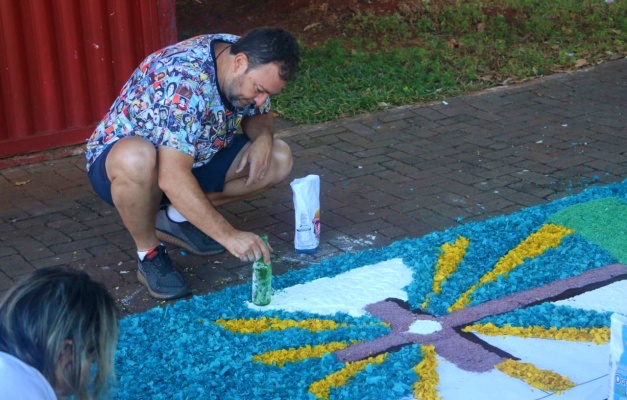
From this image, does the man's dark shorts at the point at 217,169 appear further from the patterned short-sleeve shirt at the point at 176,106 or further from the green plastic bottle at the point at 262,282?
the green plastic bottle at the point at 262,282

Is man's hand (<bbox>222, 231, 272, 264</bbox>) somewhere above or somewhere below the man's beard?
below

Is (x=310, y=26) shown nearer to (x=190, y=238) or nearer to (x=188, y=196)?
(x=190, y=238)

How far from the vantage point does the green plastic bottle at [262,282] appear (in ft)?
12.6

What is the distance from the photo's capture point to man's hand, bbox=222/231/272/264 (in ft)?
12.0

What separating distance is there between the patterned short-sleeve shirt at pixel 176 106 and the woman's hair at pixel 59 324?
5.76 feet

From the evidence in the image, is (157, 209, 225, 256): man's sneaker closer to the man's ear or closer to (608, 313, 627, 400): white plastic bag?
the man's ear

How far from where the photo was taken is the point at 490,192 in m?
5.22

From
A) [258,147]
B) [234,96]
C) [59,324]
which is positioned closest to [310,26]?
[258,147]

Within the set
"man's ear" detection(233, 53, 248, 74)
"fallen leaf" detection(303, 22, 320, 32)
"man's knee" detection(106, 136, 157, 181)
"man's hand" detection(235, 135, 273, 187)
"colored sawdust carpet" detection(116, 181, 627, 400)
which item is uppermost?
"man's ear" detection(233, 53, 248, 74)

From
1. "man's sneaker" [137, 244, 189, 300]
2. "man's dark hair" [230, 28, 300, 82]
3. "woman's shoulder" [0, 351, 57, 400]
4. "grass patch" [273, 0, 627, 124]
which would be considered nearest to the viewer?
"woman's shoulder" [0, 351, 57, 400]

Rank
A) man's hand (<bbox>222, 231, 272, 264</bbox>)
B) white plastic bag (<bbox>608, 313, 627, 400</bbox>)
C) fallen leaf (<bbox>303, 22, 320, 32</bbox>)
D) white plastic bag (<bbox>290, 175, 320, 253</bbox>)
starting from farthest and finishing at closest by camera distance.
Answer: fallen leaf (<bbox>303, 22, 320, 32</bbox>) < white plastic bag (<bbox>290, 175, 320, 253</bbox>) < man's hand (<bbox>222, 231, 272, 264</bbox>) < white plastic bag (<bbox>608, 313, 627, 400</bbox>)

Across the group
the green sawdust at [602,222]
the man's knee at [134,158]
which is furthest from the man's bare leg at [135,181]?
the green sawdust at [602,222]

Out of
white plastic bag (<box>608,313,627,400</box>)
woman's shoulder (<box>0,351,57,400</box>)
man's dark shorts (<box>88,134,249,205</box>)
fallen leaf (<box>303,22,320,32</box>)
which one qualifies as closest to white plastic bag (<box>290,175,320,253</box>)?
man's dark shorts (<box>88,134,249,205</box>)

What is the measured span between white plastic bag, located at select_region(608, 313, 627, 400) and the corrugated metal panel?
13.6ft
